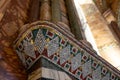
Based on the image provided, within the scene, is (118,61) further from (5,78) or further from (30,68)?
(5,78)

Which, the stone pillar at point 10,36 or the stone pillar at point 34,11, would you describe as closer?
the stone pillar at point 10,36

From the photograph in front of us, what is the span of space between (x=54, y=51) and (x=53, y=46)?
25mm

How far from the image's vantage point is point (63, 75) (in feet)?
4.35

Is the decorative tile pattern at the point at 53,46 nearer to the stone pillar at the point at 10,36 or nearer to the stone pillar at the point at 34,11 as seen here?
the stone pillar at the point at 10,36


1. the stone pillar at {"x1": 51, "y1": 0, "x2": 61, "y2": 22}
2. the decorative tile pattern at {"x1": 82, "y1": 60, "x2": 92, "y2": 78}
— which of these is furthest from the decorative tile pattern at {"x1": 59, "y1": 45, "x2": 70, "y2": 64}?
the stone pillar at {"x1": 51, "y1": 0, "x2": 61, "y2": 22}

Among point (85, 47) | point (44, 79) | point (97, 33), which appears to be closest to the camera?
point (44, 79)

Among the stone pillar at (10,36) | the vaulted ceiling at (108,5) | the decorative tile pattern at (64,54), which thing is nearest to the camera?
the stone pillar at (10,36)

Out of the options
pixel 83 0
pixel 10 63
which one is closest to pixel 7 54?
pixel 10 63

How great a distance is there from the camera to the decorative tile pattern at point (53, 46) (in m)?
1.35

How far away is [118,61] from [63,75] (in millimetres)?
1381

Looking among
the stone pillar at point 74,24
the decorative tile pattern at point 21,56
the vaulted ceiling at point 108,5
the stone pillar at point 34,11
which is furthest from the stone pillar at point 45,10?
the vaulted ceiling at point 108,5

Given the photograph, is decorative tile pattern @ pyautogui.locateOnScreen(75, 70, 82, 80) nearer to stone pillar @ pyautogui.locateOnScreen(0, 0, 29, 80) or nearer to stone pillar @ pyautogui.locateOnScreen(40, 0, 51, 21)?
stone pillar @ pyautogui.locateOnScreen(0, 0, 29, 80)

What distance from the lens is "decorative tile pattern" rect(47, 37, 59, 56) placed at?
4.43ft

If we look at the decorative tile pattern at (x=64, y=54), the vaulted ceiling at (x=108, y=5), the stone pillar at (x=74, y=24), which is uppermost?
the vaulted ceiling at (x=108, y=5)
